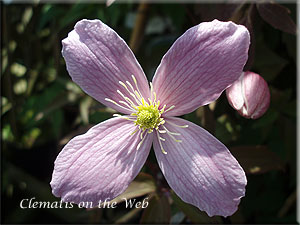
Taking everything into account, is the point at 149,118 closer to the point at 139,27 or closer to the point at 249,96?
the point at 249,96

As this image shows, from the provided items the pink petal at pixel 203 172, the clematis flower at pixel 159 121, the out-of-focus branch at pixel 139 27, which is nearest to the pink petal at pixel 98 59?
the clematis flower at pixel 159 121

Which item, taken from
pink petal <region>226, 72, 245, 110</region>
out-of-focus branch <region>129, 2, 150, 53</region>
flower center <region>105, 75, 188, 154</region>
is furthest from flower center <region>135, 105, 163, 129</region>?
out-of-focus branch <region>129, 2, 150, 53</region>

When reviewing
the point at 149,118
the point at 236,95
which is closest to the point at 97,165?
the point at 149,118

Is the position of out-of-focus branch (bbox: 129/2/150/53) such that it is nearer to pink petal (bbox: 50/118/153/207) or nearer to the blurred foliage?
the blurred foliage

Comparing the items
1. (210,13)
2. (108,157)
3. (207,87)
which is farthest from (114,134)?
(210,13)

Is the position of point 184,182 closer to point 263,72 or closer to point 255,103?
point 255,103

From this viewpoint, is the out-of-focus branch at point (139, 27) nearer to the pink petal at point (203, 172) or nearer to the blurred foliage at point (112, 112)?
the blurred foliage at point (112, 112)
